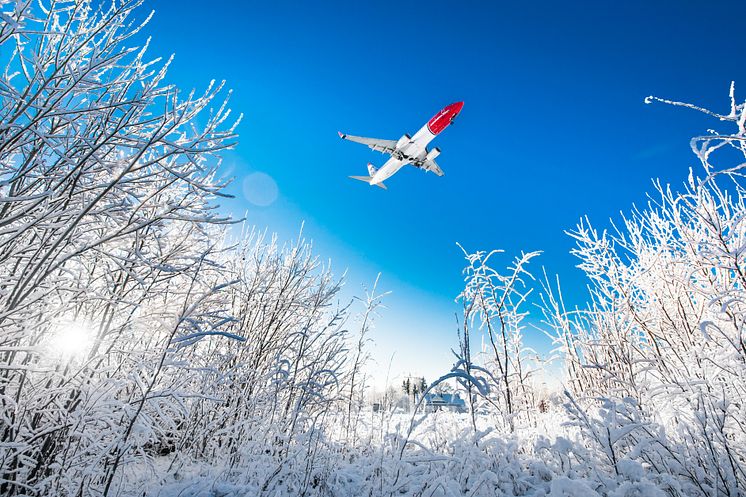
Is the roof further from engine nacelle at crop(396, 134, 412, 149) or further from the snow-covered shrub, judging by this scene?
engine nacelle at crop(396, 134, 412, 149)

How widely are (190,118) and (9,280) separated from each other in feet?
4.06

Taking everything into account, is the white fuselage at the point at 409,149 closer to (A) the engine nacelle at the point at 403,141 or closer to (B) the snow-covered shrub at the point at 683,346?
(A) the engine nacelle at the point at 403,141

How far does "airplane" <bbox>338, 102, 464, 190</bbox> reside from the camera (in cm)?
1722

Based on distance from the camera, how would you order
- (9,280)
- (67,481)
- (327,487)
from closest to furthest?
(9,280), (67,481), (327,487)

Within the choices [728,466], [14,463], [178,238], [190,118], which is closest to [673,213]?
[728,466]

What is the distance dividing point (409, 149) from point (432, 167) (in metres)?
2.94

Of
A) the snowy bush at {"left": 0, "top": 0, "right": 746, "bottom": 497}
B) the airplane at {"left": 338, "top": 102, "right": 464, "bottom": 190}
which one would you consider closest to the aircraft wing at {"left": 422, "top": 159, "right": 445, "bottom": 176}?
the airplane at {"left": 338, "top": 102, "right": 464, "bottom": 190}

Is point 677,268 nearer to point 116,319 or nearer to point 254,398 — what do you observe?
point 254,398

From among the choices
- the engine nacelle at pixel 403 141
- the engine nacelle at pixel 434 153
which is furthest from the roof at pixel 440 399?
the engine nacelle at pixel 434 153

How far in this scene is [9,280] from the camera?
1.62 metres

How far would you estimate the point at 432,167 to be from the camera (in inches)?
808

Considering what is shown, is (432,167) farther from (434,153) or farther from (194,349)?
(194,349)

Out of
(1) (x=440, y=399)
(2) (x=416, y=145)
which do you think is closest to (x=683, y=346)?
(1) (x=440, y=399)

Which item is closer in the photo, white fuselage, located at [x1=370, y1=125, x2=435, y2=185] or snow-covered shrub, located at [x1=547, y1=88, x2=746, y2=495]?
snow-covered shrub, located at [x1=547, y1=88, x2=746, y2=495]
